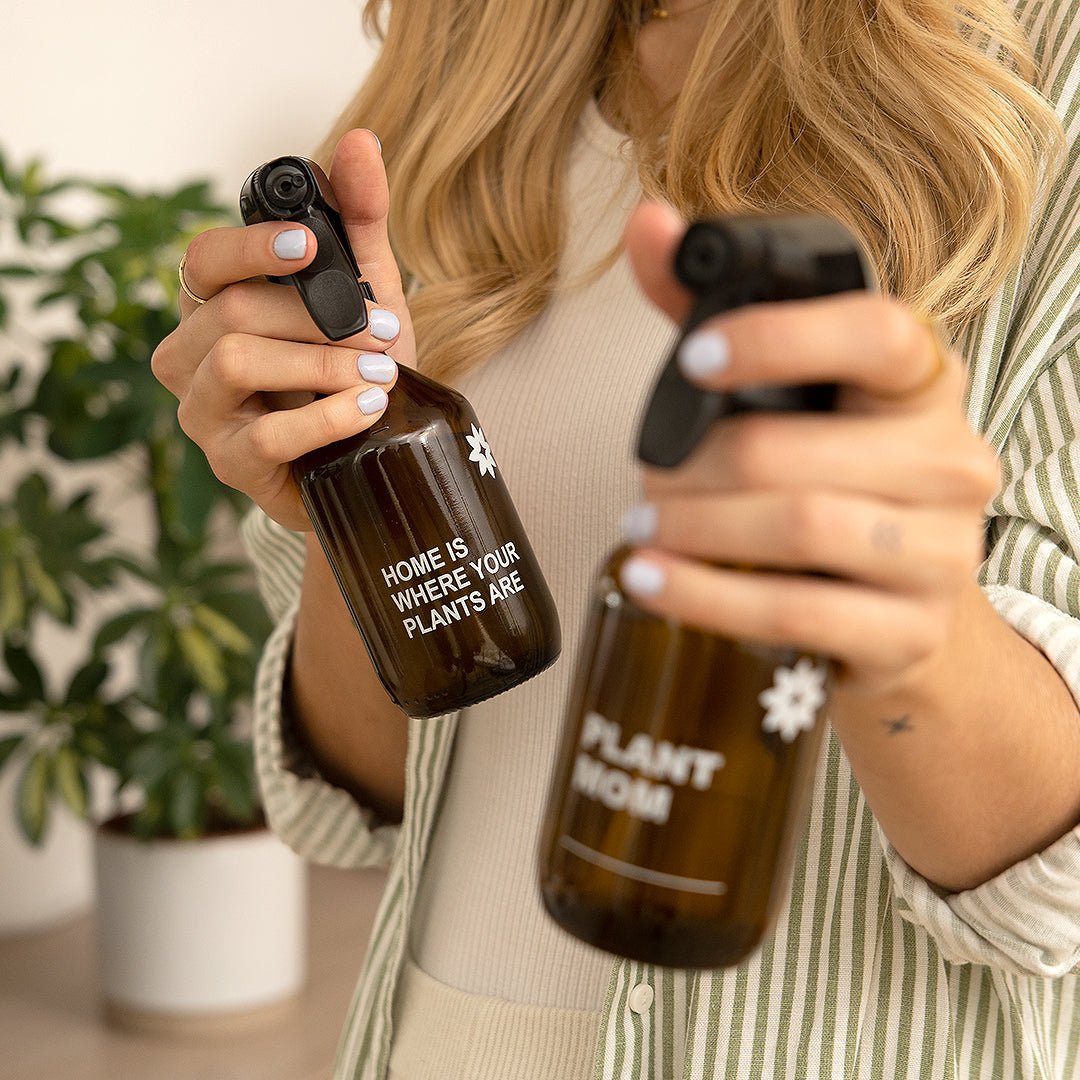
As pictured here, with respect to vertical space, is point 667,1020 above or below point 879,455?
below

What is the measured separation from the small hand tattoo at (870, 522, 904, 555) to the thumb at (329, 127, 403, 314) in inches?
15.9

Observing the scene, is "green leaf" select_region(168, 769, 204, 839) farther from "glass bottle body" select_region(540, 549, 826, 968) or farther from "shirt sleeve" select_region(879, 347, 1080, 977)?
"glass bottle body" select_region(540, 549, 826, 968)

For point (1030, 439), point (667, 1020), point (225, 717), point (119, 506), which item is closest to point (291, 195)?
point (1030, 439)

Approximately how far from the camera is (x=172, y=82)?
110 inches

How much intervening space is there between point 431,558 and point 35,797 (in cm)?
190

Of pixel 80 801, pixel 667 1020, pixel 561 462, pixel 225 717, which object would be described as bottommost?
pixel 80 801

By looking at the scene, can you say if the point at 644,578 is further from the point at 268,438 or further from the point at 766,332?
the point at 268,438

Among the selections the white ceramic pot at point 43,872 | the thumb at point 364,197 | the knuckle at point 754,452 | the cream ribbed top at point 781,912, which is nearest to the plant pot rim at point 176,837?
the white ceramic pot at point 43,872

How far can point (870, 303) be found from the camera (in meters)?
0.38

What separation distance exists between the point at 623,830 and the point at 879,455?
154mm

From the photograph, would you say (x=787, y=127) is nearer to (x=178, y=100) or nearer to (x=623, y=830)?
(x=623, y=830)

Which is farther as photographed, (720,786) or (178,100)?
(178,100)

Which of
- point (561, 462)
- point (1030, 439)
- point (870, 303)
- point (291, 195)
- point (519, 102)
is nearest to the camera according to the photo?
point (870, 303)

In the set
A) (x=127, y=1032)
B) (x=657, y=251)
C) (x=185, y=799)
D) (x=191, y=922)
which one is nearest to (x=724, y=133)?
(x=657, y=251)
